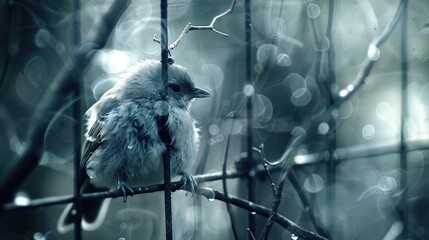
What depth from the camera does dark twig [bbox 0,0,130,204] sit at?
2324mm

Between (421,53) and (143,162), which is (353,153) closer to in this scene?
(143,162)

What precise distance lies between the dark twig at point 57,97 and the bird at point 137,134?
0.42m

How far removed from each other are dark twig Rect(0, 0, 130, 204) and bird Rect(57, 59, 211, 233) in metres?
0.42

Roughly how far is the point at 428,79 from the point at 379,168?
2.84 feet

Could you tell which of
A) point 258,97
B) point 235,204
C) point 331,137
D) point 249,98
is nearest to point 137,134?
point 249,98

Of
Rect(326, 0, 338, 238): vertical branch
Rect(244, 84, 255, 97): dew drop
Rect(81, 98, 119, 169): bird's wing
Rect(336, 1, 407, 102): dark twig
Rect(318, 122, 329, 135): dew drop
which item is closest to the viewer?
Rect(244, 84, 255, 97): dew drop

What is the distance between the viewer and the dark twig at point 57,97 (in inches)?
91.5

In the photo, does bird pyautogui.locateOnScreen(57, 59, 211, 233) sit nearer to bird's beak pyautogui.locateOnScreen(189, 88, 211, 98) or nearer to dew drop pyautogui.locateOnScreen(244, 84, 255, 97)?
bird's beak pyautogui.locateOnScreen(189, 88, 211, 98)

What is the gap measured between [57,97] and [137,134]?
462 mm

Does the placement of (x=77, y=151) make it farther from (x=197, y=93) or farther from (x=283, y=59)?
(x=283, y=59)

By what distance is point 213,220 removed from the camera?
4.54 metres

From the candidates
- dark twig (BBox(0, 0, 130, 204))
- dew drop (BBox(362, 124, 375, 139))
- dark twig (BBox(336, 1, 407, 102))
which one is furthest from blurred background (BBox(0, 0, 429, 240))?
dark twig (BBox(0, 0, 130, 204))

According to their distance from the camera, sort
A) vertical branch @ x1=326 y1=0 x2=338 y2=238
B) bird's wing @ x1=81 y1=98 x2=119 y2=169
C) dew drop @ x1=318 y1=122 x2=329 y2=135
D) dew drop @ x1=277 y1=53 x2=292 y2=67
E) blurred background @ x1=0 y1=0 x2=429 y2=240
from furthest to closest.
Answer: blurred background @ x1=0 y1=0 x2=429 y2=240
dew drop @ x1=277 y1=53 x2=292 y2=67
bird's wing @ x1=81 y1=98 x2=119 y2=169
dew drop @ x1=318 y1=122 x2=329 y2=135
vertical branch @ x1=326 y1=0 x2=338 y2=238

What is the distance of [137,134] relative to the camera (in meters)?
2.76
